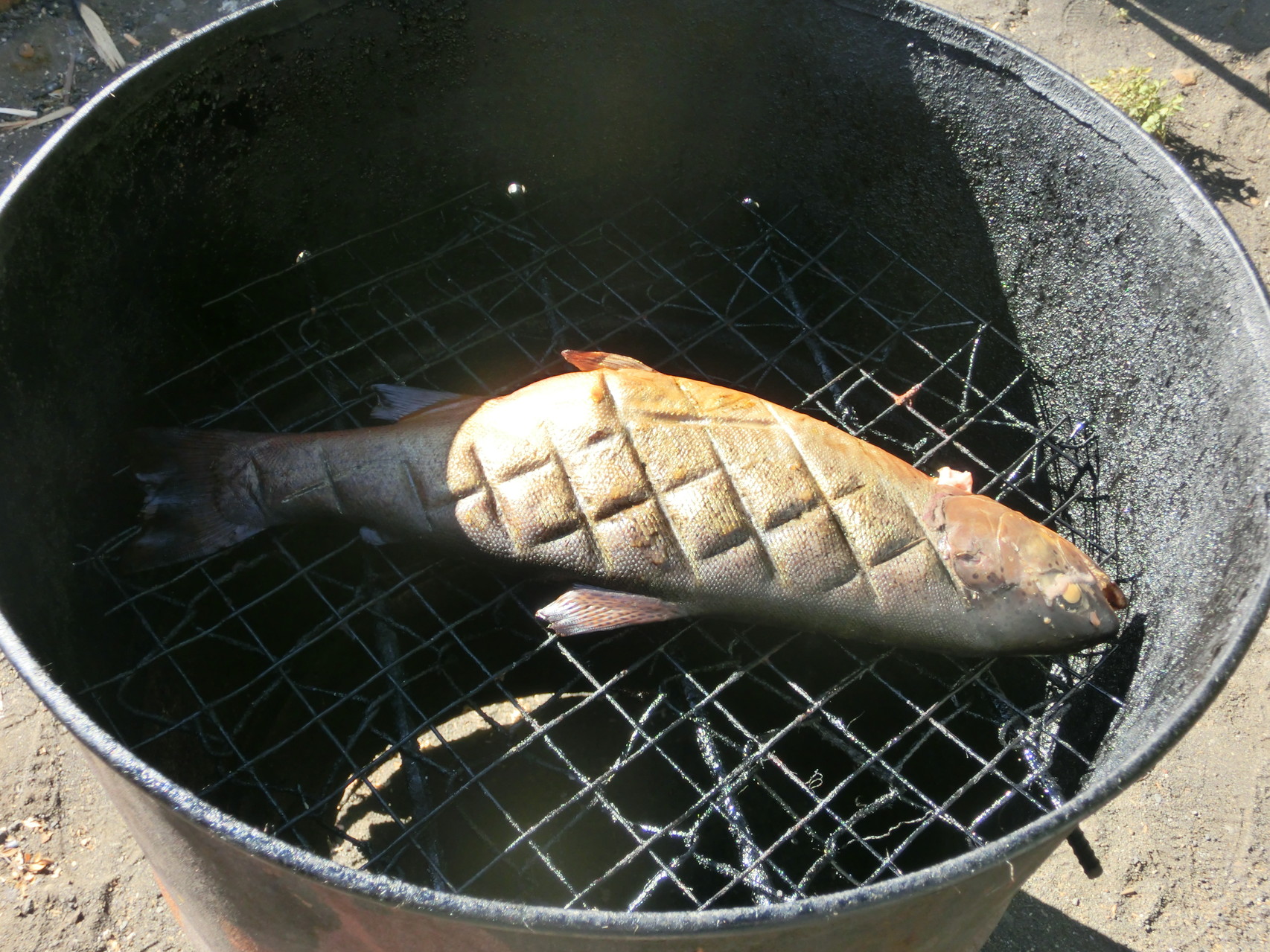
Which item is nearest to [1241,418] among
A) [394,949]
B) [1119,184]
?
[1119,184]

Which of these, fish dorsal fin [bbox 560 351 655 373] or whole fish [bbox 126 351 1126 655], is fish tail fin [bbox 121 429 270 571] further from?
fish dorsal fin [bbox 560 351 655 373]

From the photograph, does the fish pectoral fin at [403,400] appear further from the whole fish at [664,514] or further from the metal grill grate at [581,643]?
the metal grill grate at [581,643]

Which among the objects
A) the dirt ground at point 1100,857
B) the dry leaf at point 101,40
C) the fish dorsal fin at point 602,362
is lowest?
the dirt ground at point 1100,857


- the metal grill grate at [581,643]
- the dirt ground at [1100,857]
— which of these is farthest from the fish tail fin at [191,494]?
the dirt ground at [1100,857]

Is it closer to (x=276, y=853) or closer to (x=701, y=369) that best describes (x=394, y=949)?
(x=276, y=853)

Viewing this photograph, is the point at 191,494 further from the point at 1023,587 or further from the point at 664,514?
the point at 1023,587

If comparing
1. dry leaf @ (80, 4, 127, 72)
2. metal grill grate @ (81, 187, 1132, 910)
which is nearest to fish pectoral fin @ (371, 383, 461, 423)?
metal grill grate @ (81, 187, 1132, 910)
